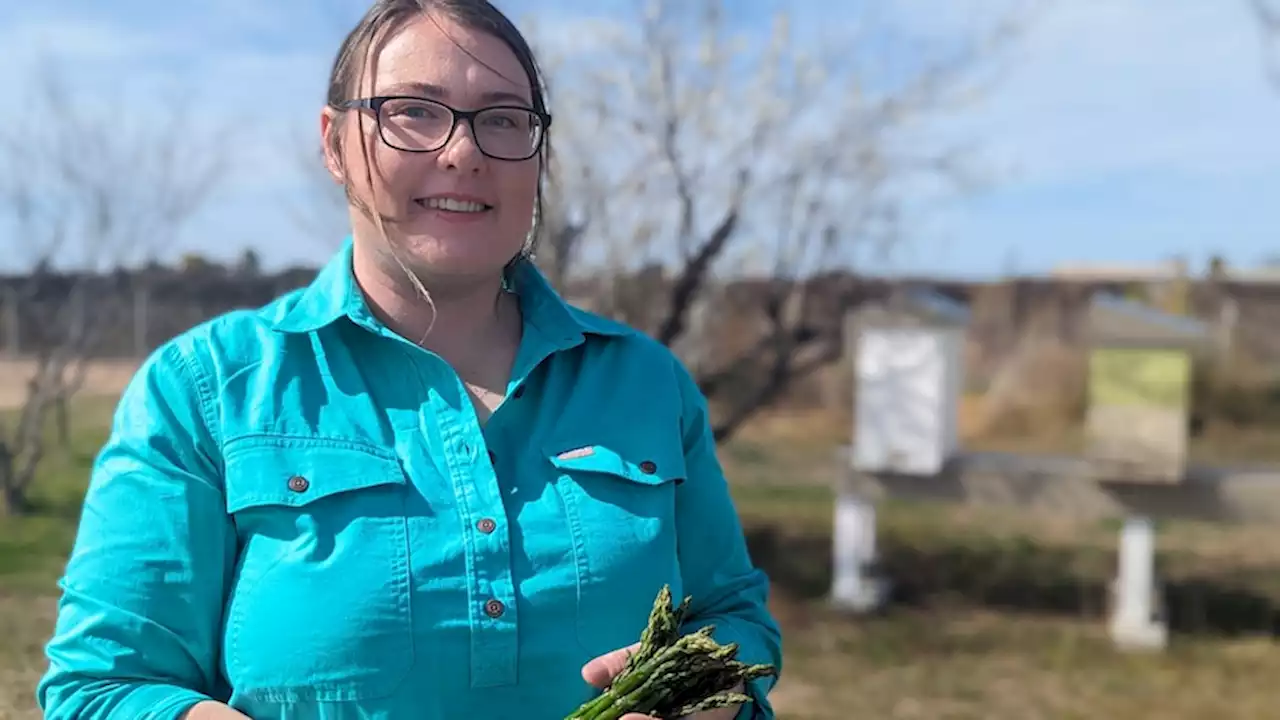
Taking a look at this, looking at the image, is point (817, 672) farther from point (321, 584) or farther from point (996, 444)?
point (996, 444)

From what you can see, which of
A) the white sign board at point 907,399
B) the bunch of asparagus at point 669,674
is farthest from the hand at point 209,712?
the white sign board at point 907,399

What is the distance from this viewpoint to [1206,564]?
26.0ft

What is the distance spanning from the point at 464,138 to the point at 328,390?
1.31 feet

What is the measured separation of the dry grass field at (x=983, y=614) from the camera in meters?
5.34

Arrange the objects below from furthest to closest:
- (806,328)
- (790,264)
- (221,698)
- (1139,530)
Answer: (806,328) → (790,264) → (1139,530) → (221,698)

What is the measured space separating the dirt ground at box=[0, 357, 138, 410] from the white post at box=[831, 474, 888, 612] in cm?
449

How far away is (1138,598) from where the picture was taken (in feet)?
21.1

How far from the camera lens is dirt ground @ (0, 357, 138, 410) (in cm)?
677

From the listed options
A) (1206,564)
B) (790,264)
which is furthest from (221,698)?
(1206,564)

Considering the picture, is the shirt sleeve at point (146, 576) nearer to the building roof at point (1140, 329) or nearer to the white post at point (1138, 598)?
the building roof at point (1140, 329)

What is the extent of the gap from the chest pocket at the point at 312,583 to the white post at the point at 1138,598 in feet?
19.7

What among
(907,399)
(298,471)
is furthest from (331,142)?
(907,399)

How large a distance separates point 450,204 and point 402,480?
39 centimetres

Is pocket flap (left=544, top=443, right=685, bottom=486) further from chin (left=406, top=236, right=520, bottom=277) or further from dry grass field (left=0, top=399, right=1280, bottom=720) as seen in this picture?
dry grass field (left=0, top=399, right=1280, bottom=720)
